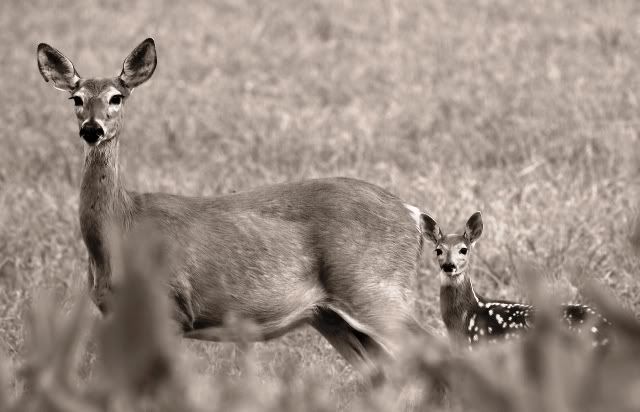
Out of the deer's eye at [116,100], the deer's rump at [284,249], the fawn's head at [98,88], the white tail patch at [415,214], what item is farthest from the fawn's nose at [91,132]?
the white tail patch at [415,214]

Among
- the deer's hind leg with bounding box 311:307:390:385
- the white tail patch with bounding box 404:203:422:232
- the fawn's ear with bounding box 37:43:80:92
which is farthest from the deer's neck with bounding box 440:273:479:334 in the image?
the fawn's ear with bounding box 37:43:80:92

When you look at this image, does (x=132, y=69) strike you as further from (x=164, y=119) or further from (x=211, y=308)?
(x=164, y=119)

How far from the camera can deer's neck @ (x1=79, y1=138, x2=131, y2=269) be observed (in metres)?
5.82

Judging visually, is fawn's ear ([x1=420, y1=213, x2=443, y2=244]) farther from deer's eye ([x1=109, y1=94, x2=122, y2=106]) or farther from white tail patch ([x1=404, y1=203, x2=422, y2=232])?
deer's eye ([x1=109, y1=94, x2=122, y2=106])

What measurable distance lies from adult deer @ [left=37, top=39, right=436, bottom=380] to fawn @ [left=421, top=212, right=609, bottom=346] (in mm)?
157

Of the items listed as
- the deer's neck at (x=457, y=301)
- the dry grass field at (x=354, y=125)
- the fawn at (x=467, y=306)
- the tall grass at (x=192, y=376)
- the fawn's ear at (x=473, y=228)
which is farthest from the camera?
the dry grass field at (x=354, y=125)

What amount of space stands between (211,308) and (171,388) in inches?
159

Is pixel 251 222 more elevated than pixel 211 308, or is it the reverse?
pixel 251 222

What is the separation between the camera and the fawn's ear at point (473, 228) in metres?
6.66

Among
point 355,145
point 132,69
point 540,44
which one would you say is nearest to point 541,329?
point 132,69

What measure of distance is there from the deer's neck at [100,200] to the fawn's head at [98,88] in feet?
0.34

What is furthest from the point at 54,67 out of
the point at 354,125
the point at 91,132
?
the point at 354,125

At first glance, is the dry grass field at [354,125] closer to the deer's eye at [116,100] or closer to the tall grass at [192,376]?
the deer's eye at [116,100]

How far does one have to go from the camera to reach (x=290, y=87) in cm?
1248
